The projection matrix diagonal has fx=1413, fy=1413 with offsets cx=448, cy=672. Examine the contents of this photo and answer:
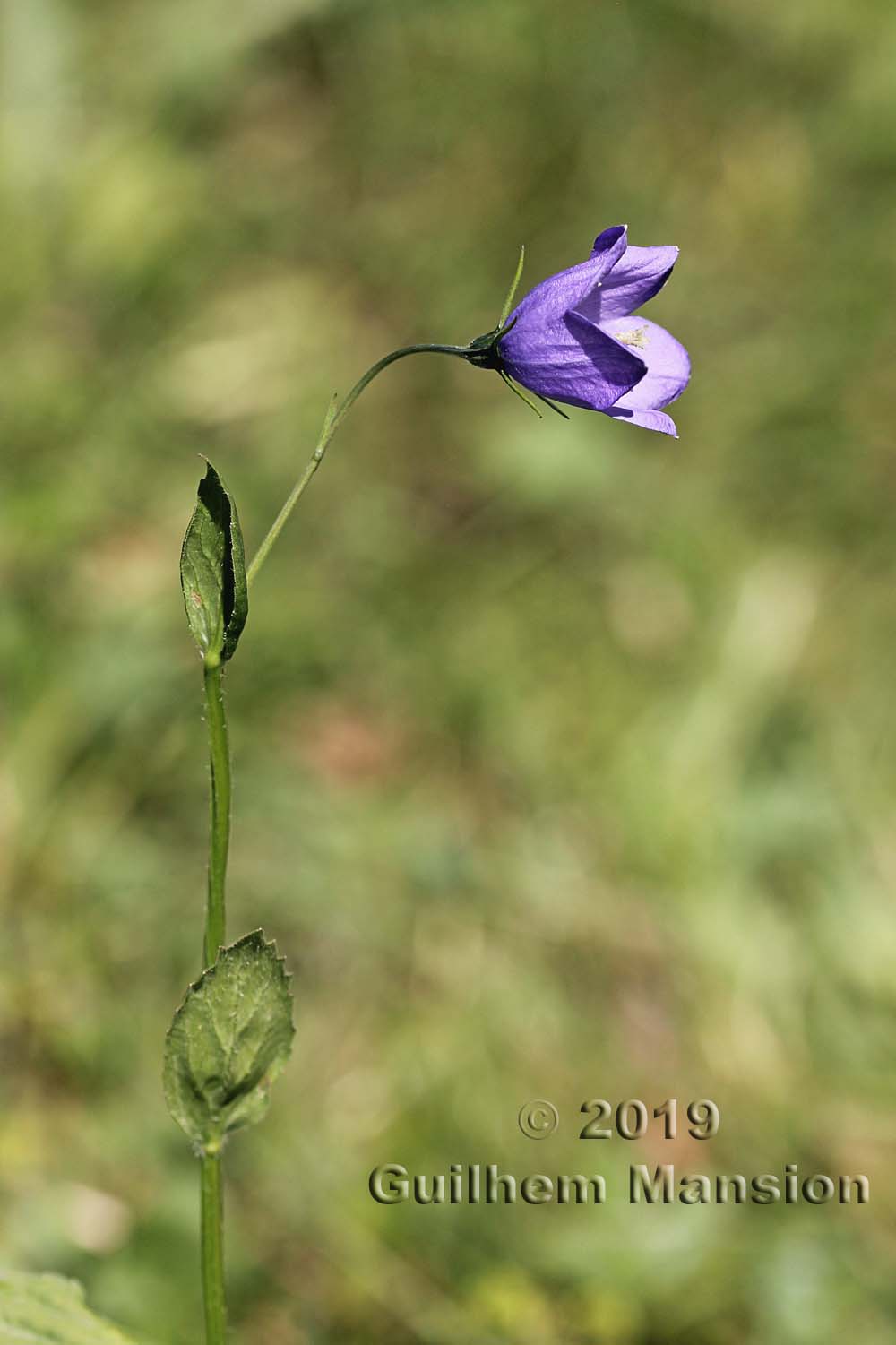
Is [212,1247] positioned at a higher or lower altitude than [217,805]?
lower

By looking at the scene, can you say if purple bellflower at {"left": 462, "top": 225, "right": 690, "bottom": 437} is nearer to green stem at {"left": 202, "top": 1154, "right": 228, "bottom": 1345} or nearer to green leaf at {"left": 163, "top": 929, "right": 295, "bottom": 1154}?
green leaf at {"left": 163, "top": 929, "right": 295, "bottom": 1154}

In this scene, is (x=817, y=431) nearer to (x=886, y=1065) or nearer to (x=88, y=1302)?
(x=886, y=1065)

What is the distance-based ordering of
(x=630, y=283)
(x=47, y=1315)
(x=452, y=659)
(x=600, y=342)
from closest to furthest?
(x=600, y=342) → (x=630, y=283) → (x=47, y=1315) → (x=452, y=659)

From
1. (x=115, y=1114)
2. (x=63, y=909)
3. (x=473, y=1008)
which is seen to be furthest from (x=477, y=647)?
(x=115, y=1114)

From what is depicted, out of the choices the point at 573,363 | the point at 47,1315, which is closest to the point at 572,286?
the point at 573,363

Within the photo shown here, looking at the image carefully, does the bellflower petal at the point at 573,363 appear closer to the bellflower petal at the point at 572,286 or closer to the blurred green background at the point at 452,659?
the bellflower petal at the point at 572,286

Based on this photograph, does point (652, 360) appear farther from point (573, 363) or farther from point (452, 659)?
point (452, 659)

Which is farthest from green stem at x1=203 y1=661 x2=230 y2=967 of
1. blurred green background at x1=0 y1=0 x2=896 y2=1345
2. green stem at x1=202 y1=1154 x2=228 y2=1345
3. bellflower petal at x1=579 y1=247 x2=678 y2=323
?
blurred green background at x1=0 y1=0 x2=896 y2=1345
